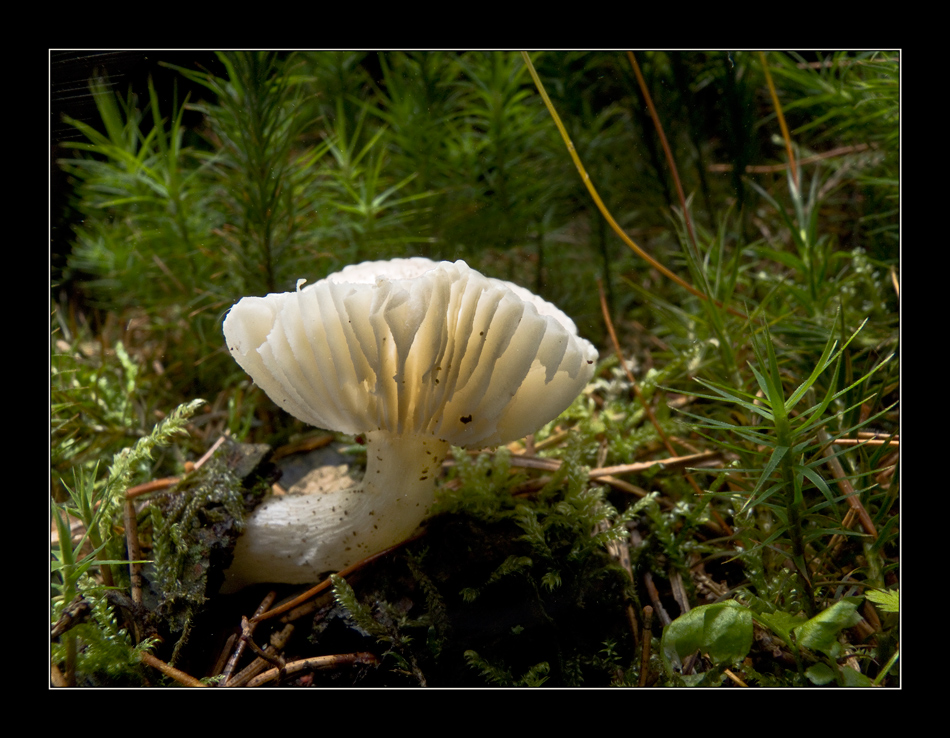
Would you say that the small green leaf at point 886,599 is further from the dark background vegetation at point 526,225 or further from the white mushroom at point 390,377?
the white mushroom at point 390,377

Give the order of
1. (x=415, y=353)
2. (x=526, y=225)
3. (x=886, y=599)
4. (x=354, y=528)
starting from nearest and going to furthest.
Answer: (x=886, y=599), (x=415, y=353), (x=354, y=528), (x=526, y=225)

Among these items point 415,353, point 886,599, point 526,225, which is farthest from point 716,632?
point 526,225

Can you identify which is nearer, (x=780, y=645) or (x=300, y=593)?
(x=780, y=645)

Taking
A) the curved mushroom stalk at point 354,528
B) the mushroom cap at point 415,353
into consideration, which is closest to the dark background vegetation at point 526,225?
the curved mushroom stalk at point 354,528

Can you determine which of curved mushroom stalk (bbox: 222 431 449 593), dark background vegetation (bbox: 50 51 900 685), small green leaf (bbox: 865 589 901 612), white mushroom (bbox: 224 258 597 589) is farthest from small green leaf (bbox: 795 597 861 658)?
curved mushroom stalk (bbox: 222 431 449 593)

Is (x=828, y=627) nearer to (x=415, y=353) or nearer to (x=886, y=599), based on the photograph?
(x=886, y=599)
